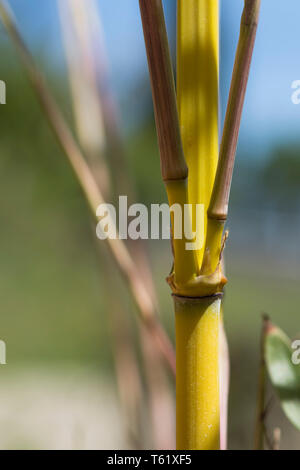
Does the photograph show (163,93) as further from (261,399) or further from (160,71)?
(261,399)

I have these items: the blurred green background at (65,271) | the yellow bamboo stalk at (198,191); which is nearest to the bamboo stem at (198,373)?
the yellow bamboo stalk at (198,191)

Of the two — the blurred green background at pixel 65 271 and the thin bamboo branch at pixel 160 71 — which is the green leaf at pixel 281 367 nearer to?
the thin bamboo branch at pixel 160 71

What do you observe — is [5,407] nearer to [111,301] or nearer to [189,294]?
[111,301]

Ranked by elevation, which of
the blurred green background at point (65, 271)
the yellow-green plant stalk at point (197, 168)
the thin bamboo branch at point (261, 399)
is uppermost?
the blurred green background at point (65, 271)

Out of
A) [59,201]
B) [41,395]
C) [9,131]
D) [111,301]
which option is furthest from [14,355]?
[111,301]

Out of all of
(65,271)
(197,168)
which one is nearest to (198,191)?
(197,168)
